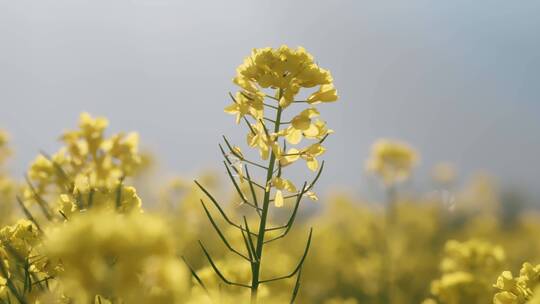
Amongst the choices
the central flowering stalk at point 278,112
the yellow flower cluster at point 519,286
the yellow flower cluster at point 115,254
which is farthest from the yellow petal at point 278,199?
the yellow flower cluster at point 115,254

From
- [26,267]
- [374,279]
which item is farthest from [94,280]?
[374,279]

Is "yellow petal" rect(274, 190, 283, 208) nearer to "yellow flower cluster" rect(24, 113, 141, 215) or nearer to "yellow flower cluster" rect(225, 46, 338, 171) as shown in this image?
"yellow flower cluster" rect(225, 46, 338, 171)

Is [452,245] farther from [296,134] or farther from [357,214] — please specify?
[357,214]

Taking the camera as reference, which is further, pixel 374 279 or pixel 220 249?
pixel 220 249

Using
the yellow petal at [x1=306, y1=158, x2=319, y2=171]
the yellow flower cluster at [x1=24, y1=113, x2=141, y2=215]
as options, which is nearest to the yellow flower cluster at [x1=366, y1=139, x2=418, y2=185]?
the yellow flower cluster at [x1=24, y1=113, x2=141, y2=215]

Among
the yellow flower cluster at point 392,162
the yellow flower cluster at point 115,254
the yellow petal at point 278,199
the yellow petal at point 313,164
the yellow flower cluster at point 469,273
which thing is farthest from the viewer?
the yellow flower cluster at point 392,162

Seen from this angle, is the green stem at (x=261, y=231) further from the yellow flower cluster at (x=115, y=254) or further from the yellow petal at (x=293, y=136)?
the yellow flower cluster at (x=115, y=254)

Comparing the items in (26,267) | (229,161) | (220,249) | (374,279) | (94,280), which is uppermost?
(220,249)
